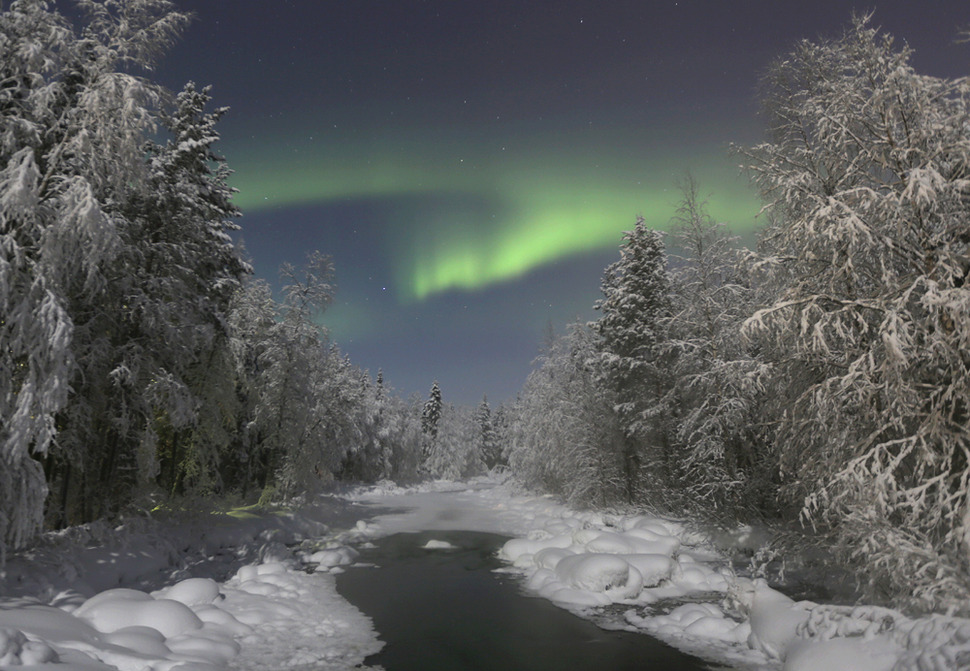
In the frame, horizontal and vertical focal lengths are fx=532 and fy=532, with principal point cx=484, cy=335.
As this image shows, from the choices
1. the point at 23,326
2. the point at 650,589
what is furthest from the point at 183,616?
the point at 650,589

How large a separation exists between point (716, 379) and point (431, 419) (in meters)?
69.3

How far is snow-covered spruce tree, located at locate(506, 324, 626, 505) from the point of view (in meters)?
24.0

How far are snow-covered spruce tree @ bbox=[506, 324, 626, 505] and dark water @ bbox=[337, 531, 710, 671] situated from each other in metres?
9.71

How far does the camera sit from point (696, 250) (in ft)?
58.0

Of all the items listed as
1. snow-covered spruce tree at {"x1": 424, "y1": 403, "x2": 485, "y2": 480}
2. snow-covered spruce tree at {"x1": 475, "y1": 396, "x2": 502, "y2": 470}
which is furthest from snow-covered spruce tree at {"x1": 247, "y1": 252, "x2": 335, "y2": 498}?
snow-covered spruce tree at {"x1": 475, "y1": 396, "x2": 502, "y2": 470}

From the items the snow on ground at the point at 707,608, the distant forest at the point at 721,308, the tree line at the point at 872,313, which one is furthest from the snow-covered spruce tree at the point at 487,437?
the tree line at the point at 872,313

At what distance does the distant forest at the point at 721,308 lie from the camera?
741 cm

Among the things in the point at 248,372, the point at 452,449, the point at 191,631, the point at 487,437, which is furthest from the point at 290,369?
the point at 487,437

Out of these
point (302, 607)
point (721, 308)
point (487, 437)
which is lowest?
point (487, 437)

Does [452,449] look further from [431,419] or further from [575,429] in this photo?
[575,429]

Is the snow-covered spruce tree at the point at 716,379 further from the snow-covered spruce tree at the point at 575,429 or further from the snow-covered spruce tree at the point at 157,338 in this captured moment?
the snow-covered spruce tree at the point at 157,338

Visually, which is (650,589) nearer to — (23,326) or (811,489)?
(811,489)

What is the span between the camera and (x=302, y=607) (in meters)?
10.8

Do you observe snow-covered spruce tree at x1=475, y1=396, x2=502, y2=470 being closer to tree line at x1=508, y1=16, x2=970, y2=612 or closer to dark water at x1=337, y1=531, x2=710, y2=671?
dark water at x1=337, y1=531, x2=710, y2=671
